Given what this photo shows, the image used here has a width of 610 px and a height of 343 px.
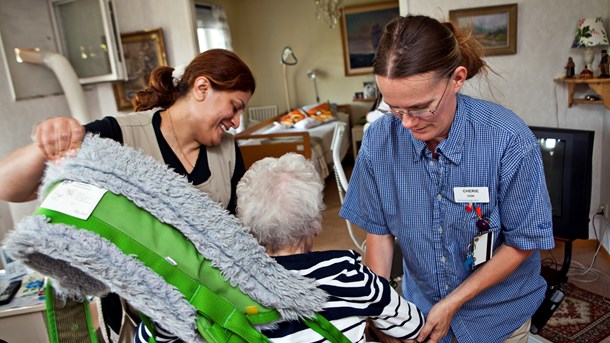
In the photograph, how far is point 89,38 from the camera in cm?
373

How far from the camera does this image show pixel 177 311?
0.66 metres

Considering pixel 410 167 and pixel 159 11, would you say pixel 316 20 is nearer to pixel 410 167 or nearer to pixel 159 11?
pixel 159 11

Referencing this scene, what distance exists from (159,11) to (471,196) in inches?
137

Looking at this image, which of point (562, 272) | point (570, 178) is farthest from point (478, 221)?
point (570, 178)

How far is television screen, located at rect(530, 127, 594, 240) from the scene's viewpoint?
92.5 inches

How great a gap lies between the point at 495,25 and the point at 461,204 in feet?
8.27

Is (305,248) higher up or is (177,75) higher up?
(177,75)

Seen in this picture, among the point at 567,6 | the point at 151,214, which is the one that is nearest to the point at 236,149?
the point at 151,214

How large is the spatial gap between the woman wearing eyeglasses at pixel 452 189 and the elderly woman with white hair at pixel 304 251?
0.20m

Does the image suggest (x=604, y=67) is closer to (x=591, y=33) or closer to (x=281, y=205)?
(x=591, y=33)

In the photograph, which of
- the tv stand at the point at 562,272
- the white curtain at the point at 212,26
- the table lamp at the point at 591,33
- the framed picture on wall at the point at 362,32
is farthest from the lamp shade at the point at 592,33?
the white curtain at the point at 212,26

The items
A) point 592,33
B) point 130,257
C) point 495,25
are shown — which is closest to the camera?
point 130,257

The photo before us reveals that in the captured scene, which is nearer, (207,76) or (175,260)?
(175,260)

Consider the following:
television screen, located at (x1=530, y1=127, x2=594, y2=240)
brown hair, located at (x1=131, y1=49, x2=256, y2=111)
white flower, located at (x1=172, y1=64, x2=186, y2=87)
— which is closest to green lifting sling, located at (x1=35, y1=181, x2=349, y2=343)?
brown hair, located at (x1=131, y1=49, x2=256, y2=111)
